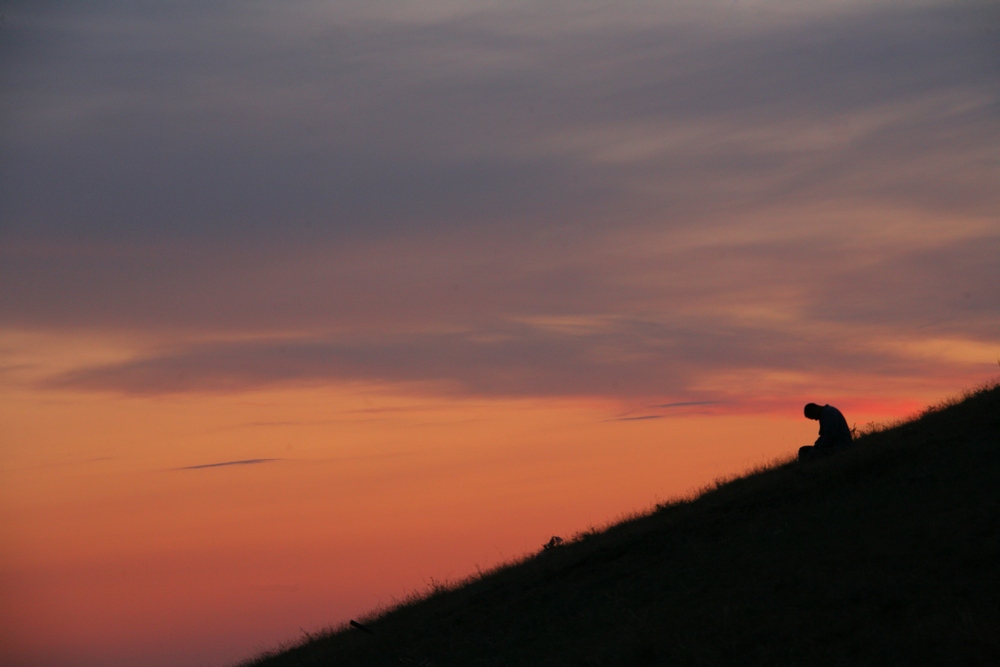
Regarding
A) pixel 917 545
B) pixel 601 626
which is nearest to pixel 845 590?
pixel 917 545

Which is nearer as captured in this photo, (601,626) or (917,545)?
(917,545)

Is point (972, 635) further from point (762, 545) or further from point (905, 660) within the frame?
point (762, 545)

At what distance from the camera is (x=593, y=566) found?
18.1 metres

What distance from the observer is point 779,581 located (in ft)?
43.2

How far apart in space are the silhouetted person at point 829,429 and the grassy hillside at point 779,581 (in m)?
0.53

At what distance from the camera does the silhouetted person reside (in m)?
19.6

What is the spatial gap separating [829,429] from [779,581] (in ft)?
23.9

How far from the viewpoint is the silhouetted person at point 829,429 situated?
64.3 feet

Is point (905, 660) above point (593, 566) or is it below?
below

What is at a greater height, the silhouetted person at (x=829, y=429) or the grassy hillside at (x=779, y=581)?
the silhouetted person at (x=829, y=429)

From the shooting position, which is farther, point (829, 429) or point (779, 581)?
point (829, 429)

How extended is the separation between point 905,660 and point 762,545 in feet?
16.8

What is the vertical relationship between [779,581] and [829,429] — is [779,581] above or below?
below

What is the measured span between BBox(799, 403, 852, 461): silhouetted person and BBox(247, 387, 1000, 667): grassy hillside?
0.53 meters
